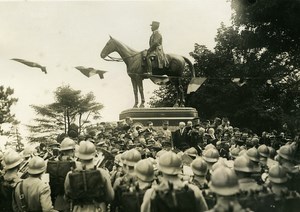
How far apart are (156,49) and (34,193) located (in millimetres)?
13908

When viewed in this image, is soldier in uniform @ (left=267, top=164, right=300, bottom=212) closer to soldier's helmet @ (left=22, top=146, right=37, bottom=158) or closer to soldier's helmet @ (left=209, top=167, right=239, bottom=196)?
soldier's helmet @ (left=209, top=167, right=239, bottom=196)

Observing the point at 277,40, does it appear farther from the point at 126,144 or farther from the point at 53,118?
the point at 53,118

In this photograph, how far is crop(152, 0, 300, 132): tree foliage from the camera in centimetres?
1877

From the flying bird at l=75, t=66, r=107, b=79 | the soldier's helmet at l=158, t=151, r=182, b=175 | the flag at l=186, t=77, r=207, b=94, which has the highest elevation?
the flying bird at l=75, t=66, r=107, b=79

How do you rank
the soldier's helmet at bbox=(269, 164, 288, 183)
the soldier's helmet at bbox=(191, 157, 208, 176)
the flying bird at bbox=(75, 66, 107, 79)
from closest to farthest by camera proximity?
the soldier's helmet at bbox=(269, 164, 288, 183) → the soldier's helmet at bbox=(191, 157, 208, 176) → the flying bird at bbox=(75, 66, 107, 79)

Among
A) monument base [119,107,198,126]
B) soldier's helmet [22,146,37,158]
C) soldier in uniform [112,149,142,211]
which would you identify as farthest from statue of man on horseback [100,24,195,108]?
soldier in uniform [112,149,142,211]

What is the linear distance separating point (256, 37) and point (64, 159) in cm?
1311

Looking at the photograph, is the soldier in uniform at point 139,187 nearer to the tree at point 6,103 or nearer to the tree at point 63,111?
the tree at point 6,103

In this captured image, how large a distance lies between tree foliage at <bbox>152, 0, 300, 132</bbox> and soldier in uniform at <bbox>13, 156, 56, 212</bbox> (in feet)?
45.1

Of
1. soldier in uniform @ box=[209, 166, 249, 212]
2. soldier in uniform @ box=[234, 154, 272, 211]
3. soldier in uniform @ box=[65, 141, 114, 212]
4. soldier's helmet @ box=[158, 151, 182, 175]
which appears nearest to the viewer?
soldier in uniform @ box=[209, 166, 249, 212]

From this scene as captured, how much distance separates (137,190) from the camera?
541cm

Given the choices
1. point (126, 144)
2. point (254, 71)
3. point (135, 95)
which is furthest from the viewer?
point (254, 71)

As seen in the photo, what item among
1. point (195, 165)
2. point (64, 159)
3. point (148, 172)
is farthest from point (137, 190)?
point (64, 159)

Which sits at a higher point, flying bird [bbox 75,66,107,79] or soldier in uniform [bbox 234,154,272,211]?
flying bird [bbox 75,66,107,79]
